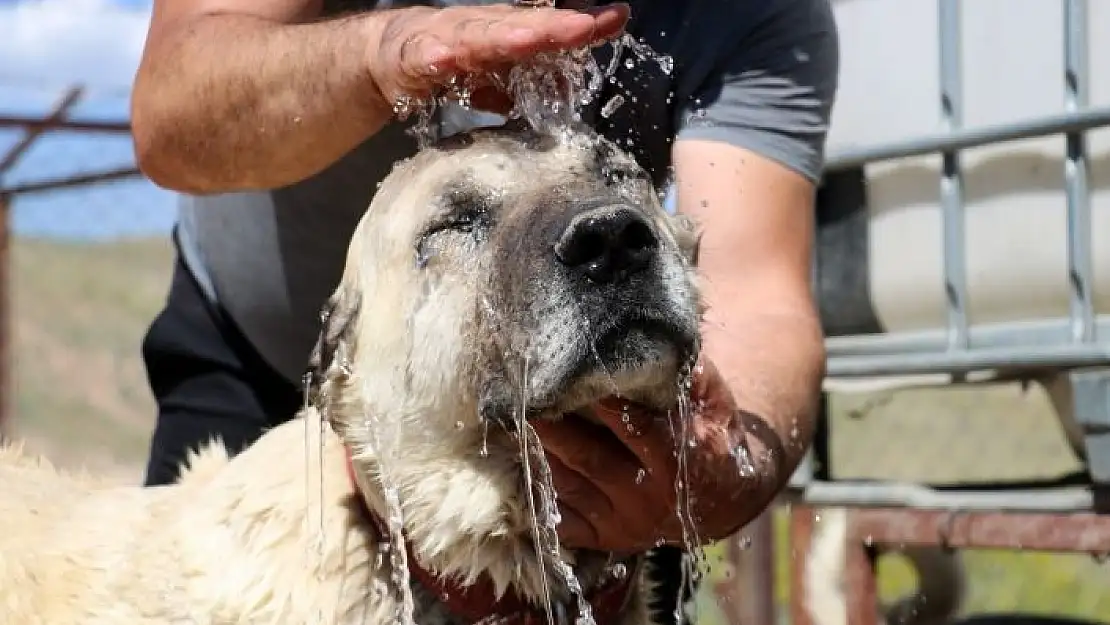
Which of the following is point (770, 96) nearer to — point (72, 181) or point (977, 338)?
point (977, 338)

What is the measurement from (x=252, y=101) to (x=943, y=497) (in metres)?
2.44

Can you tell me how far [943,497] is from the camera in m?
4.24

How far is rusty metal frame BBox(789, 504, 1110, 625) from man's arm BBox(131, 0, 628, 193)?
2.20 meters

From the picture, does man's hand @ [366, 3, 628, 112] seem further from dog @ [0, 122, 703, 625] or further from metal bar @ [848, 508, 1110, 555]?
metal bar @ [848, 508, 1110, 555]

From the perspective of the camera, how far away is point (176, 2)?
10.3 ft

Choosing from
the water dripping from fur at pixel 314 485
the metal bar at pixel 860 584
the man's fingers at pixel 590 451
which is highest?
the man's fingers at pixel 590 451

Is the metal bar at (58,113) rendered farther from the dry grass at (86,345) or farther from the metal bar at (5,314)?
the dry grass at (86,345)

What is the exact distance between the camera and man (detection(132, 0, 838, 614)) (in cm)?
259

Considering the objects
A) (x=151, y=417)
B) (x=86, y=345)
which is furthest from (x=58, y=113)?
(x=86, y=345)

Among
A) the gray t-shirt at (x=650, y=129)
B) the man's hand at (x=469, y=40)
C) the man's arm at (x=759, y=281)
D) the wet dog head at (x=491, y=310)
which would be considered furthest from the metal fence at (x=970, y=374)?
the man's hand at (x=469, y=40)

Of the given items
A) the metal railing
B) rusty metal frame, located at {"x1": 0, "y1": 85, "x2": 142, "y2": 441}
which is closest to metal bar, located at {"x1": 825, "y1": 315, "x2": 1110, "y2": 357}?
the metal railing

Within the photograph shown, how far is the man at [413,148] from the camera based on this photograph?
2.59m

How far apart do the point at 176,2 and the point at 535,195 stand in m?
1.07

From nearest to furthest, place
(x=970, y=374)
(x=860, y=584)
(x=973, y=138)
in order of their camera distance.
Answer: (x=973, y=138) → (x=970, y=374) → (x=860, y=584)
